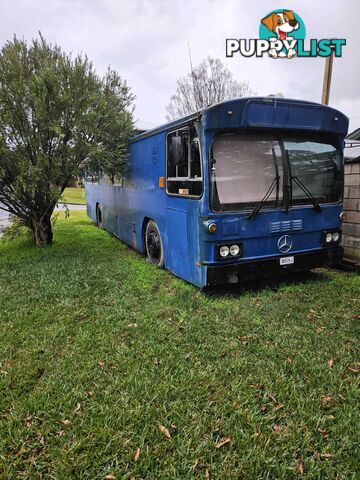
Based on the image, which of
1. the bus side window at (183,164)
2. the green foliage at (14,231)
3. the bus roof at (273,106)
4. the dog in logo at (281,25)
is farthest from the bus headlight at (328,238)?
the green foliage at (14,231)

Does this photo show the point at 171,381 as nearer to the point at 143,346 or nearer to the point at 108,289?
the point at 143,346

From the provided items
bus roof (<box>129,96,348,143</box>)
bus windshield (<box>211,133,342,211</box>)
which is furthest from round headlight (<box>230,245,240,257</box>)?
bus roof (<box>129,96,348,143</box>)

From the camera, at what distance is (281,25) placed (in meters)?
9.67

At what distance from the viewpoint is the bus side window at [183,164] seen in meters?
4.52

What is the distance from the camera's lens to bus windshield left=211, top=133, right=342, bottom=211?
4426 mm

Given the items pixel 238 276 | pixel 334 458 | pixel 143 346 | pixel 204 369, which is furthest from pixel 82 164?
pixel 334 458

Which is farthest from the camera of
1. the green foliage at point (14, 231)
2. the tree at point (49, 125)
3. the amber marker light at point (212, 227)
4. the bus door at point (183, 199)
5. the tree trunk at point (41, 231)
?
the green foliage at point (14, 231)

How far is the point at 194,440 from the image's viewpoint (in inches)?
90.4

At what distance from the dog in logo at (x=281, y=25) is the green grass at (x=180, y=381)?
729cm

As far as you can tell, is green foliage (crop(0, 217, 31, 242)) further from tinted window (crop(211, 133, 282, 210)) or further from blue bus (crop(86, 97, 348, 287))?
tinted window (crop(211, 133, 282, 210))

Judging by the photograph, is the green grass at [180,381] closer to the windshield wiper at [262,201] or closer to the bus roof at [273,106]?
the windshield wiper at [262,201]

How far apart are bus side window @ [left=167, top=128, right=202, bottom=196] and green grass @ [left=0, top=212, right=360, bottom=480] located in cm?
153

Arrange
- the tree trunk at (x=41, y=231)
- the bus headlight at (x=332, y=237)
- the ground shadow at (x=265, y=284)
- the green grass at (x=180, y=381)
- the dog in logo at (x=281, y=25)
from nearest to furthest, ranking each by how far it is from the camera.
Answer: the green grass at (x=180, y=381)
the ground shadow at (x=265, y=284)
the bus headlight at (x=332, y=237)
the tree trunk at (x=41, y=231)
the dog in logo at (x=281, y=25)

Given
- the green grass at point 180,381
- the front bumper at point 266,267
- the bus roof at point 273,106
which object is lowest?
the green grass at point 180,381
